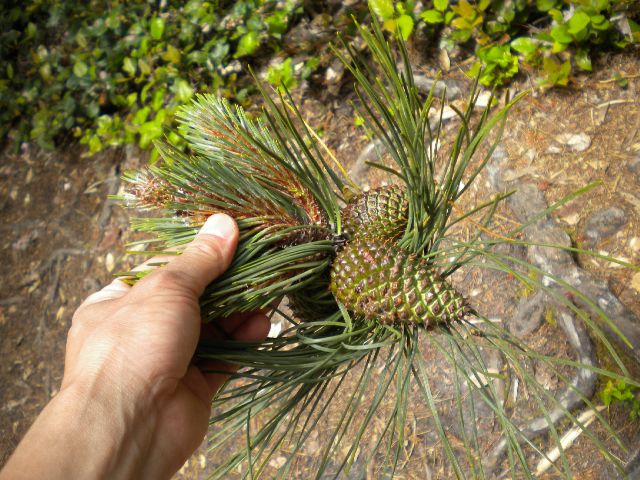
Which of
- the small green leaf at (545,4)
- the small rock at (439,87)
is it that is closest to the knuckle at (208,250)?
the small rock at (439,87)

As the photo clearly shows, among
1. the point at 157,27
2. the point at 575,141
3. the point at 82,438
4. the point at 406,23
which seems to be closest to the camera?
the point at 82,438

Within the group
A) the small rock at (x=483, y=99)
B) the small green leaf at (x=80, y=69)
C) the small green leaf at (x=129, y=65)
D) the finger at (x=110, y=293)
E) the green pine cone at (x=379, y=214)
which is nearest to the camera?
the green pine cone at (x=379, y=214)

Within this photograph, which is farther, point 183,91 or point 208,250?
point 183,91

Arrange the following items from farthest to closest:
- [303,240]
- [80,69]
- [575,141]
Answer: [80,69], [575,141], [303,240]

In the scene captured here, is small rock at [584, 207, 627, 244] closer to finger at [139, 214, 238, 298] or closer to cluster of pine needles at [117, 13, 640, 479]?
cluster of pine needles at [117, 13, 640, 479]

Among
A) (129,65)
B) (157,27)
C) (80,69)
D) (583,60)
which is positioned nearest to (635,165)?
(583,60)

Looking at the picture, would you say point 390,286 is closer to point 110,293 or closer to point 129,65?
point 110,293

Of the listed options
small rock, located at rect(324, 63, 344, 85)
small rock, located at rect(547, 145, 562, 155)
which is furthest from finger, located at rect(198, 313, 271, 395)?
small rock, located at rect(324, 63, 344, 85)

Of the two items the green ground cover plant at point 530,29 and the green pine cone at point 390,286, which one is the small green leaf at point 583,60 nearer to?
the green ground cover plant at point 530,29
